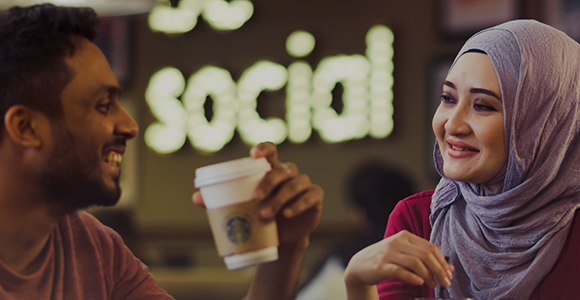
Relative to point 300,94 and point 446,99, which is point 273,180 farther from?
point 300,94

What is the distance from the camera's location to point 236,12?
439 cm

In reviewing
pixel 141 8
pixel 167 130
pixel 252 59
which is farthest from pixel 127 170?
pixel 141 8

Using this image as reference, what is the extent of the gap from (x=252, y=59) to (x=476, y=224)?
3.08 meters

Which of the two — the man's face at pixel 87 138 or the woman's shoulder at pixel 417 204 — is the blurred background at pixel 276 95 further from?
the man's face at pixel 87 138

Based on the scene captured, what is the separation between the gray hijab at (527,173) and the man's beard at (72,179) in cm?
81

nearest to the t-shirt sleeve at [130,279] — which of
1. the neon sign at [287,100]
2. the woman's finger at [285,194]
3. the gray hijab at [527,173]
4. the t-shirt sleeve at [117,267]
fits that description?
the t-shirt sleeve at [117,267]

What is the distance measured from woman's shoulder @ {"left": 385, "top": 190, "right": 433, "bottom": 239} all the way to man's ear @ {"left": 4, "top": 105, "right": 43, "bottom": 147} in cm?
85

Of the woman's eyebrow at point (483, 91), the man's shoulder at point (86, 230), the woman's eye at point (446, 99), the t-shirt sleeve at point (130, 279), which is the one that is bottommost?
the t-shirt sleeve at point (130, 279)

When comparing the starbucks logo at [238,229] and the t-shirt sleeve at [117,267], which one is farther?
the t-shirt sleeve at [117,267]

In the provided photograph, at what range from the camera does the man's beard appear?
3.82 ft

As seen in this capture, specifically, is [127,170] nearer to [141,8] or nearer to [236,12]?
[236,12]

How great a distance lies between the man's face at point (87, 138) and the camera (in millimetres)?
1167

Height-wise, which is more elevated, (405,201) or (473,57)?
(473,57)

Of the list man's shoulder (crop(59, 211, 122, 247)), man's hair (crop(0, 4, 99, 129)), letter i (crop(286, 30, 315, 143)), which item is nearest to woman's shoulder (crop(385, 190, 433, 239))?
man's shoulder (crop(59, 211, 122, 247))
